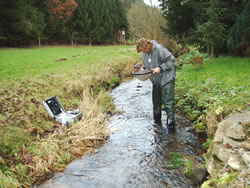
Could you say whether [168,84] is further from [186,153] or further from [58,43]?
[58,43]

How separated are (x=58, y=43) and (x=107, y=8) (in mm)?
13646

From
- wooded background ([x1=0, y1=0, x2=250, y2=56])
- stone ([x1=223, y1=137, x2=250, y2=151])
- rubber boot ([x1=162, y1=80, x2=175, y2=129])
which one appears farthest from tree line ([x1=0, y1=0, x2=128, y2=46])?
stone ([x1=223, y1=137, x2=250, y2=151])

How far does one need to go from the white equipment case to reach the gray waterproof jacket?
7.11 feet

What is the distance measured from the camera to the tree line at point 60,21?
28438 mm

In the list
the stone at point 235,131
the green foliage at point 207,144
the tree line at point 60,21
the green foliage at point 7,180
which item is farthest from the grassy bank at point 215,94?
the tree line at point 60,21

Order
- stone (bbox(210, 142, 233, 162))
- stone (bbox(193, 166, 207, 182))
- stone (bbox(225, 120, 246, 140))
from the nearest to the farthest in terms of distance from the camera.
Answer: stone (bbox(210, 142, 233, 162)) < stone (bbox(225, 120, 246, 140)) < stone (bbox(193, 166, 207, 182))

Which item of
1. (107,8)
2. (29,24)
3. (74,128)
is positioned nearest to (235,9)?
(74,128)

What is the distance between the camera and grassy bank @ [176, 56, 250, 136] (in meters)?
4.63

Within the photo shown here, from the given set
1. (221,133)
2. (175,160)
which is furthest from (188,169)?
(221,133)

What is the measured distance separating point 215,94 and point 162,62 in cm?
189

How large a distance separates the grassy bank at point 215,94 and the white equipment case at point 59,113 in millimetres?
2981

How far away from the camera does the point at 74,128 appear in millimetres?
4930

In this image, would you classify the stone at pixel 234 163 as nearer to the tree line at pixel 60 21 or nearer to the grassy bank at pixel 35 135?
the grassy bank at pixel 35 135

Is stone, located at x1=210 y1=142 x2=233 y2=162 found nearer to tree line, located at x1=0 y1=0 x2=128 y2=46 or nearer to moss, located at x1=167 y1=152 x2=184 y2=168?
moss, located at x1=167 y1=152 x2=184 y2=168
